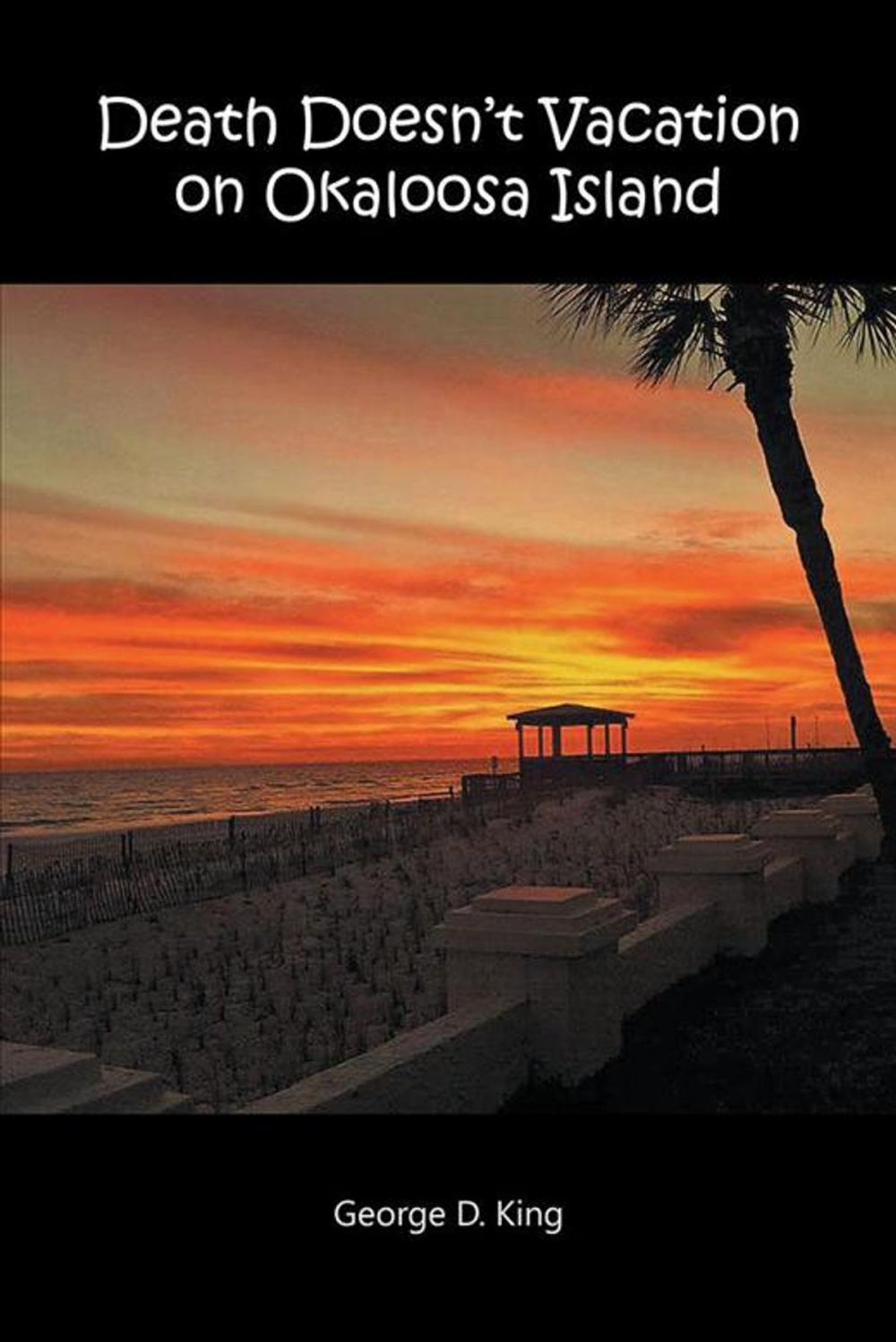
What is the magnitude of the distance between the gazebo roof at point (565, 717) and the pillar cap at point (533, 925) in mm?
34220

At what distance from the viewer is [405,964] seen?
11312 millimetres

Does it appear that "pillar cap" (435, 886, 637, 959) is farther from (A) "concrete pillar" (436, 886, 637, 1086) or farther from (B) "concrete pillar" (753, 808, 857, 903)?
(B) "concrete pillar" (753, 808, 857, 903)

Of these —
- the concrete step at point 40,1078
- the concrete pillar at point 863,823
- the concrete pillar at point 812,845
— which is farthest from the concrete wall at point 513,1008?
Answer: the concrete pillar at point 863,823

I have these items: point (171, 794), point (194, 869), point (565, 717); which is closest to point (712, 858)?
point (194, 869)

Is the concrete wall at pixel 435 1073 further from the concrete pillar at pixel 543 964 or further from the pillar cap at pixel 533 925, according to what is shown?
the pillar cap at pixel 533 925

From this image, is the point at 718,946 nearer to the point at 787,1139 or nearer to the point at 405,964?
the point at 405,964

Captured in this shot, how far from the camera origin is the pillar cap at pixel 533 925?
5.61 m

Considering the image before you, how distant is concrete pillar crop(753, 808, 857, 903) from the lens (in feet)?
38.6

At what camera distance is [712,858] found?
9.02m

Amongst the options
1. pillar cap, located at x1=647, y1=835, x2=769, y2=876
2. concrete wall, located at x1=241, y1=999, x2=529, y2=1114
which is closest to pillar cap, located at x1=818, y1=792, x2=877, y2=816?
pillar cap, located at x1=647, y1=835, x2=769, y2=876

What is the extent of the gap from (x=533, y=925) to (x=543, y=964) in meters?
0.22

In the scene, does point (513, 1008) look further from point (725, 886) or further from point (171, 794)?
point (171, 794)

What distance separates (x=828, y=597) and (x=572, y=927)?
20.2 feet

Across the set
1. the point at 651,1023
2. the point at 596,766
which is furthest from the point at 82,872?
the point at 596,766
